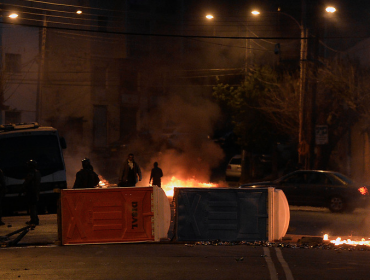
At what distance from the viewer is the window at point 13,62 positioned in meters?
37.8

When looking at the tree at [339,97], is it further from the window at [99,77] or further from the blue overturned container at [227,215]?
the window at [99,77]

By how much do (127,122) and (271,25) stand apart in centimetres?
1550

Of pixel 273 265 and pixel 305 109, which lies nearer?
pixel 273 265

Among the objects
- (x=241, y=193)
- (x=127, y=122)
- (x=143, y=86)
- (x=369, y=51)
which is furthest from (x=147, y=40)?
(x=241, y=193)

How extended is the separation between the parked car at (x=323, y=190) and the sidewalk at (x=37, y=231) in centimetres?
568

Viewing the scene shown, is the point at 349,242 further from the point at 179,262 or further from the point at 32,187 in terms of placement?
the point at 32,187

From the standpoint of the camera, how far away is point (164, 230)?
888 centimetres

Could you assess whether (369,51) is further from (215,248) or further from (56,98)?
(56,98)

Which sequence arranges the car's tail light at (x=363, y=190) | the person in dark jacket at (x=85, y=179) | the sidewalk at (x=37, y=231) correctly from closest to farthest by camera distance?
the sidewalk at (x=37, y=231) < the person in dark jacket at (x=85, y=179) < the car's tail light at (x=363, y=190)

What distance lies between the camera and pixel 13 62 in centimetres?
3809

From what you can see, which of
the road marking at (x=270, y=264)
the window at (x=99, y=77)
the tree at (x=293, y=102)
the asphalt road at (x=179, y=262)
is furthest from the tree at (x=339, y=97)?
the window at (x=99, y=77)

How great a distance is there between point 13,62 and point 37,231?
29737 mm

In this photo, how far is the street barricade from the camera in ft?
28.6

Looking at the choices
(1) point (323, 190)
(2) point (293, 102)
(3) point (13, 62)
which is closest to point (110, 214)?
(1) point (323, 190)
